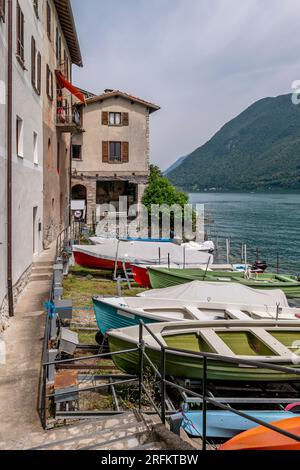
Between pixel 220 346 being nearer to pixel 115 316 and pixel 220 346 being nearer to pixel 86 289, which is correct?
pixel 115 316

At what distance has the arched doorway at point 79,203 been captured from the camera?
32656mm

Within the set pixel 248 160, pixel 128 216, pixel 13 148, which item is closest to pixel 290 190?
pixel 248 160

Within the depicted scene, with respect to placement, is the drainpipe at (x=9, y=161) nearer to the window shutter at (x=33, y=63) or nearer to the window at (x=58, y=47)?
the window shutter at (x=33, y=63)

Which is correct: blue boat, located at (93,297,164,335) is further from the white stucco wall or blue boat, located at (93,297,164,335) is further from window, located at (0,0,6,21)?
window, located at (0,0,6,21)

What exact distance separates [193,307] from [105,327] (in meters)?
2.45

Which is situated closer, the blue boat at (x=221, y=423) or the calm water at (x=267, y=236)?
the blue boat at (x=221, y=423)

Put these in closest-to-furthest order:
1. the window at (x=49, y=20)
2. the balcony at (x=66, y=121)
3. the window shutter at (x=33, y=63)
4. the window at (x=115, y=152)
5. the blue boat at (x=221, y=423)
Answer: the blue boat at (x=221, y=423)
the window shutter at (x=33, y=63)
the window at (x=49, y=20)
the balcony at (x=66, y=121)
the window at (x=115, y=152)

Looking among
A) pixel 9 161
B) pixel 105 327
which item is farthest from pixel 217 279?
pixel 9 161

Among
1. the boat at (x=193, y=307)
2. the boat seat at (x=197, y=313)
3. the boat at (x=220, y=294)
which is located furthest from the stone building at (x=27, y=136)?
the boat seat at (x=197, y=313)

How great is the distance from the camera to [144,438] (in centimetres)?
538

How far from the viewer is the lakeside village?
5.94m

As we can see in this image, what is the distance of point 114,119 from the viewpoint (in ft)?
115

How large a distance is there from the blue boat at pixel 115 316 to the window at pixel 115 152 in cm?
2481

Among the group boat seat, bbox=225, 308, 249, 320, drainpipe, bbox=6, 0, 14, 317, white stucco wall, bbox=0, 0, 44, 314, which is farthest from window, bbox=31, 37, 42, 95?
boat seat, bbox=225, 308, 249, 320
